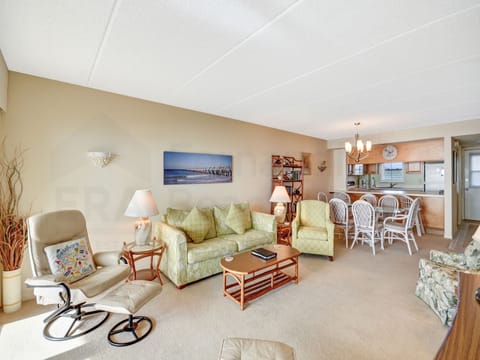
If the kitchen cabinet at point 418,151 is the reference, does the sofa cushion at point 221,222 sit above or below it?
below

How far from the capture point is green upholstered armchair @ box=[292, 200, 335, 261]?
3760mm

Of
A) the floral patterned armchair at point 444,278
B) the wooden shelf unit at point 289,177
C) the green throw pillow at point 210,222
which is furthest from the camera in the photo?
the wooden shelf unit at point 289,177

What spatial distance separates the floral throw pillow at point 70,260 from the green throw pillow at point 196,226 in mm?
1196

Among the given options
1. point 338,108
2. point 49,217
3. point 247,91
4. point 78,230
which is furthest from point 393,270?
point 49,217

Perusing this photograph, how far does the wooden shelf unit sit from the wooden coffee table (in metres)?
2.25

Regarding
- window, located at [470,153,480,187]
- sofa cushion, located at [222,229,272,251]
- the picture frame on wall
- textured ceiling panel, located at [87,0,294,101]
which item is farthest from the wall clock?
textured ceiling panel, located at [87,0,294,101]

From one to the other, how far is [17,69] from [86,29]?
1.38 metres

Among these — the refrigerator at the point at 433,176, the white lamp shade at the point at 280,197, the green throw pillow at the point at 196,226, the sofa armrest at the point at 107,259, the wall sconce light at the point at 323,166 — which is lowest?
the sofa armrest at the point at 107,259

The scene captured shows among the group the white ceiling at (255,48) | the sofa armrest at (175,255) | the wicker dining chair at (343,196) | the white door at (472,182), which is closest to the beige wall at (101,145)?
the white ceiling at (255,48)

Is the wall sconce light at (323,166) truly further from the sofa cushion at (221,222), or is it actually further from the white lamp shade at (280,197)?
the sofa cushion at (221,222)

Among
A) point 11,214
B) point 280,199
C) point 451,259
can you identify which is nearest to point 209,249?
point 280,199

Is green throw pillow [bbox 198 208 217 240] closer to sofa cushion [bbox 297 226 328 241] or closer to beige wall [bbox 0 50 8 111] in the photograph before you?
sofa cushion [bbox 297 226 328 241]

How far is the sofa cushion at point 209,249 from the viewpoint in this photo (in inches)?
113

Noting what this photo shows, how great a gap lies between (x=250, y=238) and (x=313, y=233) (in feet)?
3.75
